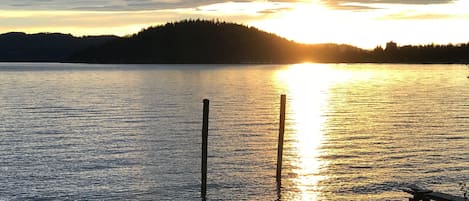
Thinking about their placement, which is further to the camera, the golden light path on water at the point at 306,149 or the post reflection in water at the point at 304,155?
the golden light path on water at the point at 306,149

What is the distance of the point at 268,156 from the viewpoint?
131ft

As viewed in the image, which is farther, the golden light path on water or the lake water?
the golden light path on water

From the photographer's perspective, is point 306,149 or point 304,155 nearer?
point 304,155

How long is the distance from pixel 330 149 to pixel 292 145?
10.7ft

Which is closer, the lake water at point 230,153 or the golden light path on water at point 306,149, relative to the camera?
the lake water at point 230,153

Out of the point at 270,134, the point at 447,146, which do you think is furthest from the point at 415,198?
the point at 270,134

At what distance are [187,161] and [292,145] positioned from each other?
9.95m

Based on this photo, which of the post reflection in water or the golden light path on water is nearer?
the post reflection in water

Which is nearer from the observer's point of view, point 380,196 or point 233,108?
point 380,196

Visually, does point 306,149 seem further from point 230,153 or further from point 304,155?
point 230,153

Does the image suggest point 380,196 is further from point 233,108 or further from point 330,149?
point 233,108

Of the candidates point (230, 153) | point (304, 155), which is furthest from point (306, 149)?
point (230, 153)

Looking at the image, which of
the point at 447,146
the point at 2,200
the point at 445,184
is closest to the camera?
the point at 2,200

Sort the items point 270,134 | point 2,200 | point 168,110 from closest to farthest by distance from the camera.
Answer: point 2,200 < point 270,134 < point 168,110
